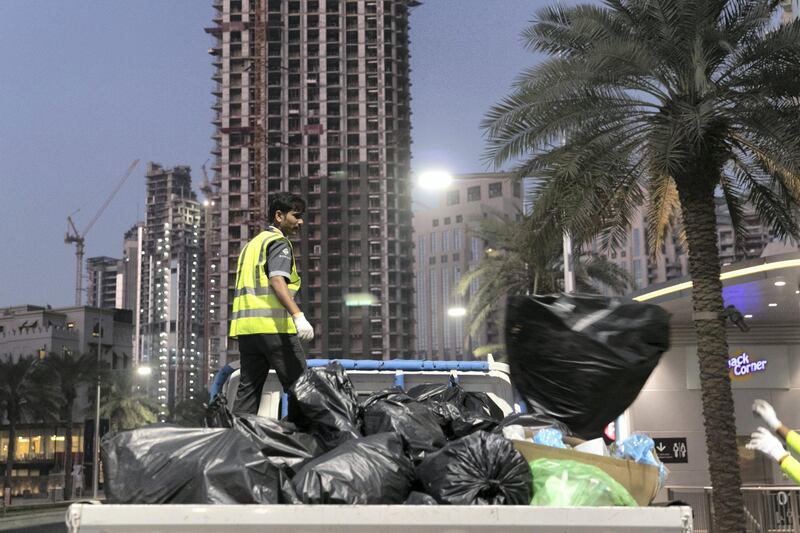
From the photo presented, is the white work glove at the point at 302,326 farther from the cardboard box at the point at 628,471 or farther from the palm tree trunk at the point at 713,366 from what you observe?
the palm tree trunk at the point at 713,366

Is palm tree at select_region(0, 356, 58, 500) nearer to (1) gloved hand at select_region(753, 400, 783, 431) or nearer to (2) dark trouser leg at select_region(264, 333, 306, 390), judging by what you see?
(2) dark trouser leg at select_region(264, 333, 306, 390)

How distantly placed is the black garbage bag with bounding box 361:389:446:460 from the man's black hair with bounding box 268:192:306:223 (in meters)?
2.09

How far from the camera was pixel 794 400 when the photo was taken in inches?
971

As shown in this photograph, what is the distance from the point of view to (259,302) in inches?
213

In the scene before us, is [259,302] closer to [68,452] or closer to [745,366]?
[745,366]

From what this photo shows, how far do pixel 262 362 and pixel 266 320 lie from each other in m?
0.27

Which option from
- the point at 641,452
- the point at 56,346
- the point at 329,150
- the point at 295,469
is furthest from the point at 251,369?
the point at 329,150

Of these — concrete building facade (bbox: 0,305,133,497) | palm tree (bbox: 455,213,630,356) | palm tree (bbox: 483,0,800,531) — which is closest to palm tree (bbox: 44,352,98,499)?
concrete building facade (bbox: 0,305,133,497)

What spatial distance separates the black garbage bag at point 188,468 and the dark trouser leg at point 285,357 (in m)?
2.08

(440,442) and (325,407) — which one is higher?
(325,407)

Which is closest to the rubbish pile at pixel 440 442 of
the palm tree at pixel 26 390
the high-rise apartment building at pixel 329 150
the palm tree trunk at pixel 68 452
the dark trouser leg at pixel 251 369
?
the dark trouser leg at pixel 251 369

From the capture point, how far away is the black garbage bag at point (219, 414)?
363cm

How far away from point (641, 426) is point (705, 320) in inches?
445

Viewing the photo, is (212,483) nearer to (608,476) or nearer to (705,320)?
(608,476)
